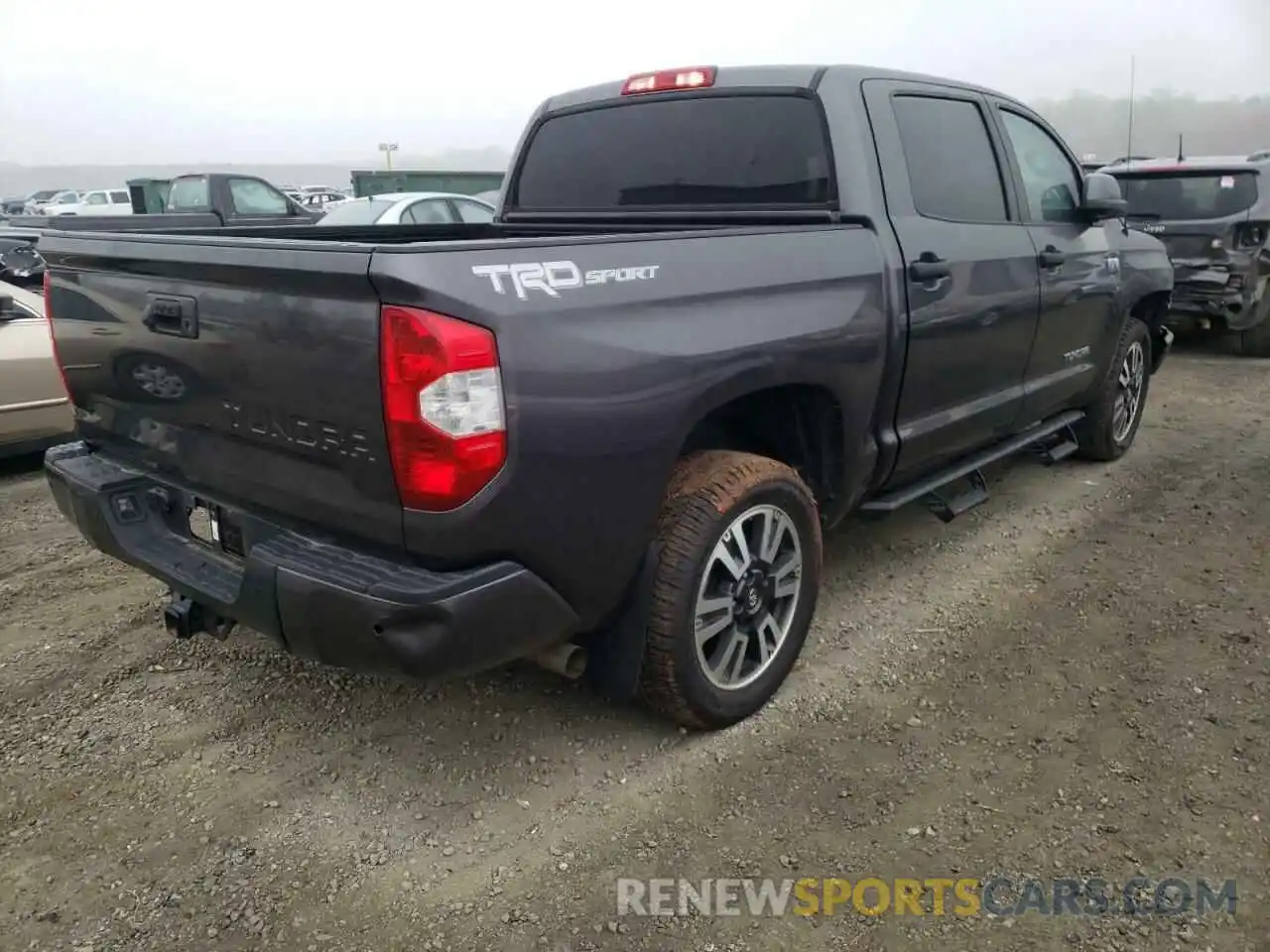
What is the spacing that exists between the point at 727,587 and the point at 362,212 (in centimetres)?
876

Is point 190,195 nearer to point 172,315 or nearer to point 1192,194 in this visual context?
point 1192,194

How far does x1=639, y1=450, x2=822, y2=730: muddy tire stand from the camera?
2.79 meters

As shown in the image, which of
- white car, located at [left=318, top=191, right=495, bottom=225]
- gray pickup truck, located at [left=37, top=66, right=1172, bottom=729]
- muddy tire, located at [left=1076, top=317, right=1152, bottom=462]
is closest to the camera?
gray pickup truck, located at [left=37, top=66, right=1172, bottom=729]

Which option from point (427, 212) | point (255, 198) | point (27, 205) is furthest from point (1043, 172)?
point (27, 205)

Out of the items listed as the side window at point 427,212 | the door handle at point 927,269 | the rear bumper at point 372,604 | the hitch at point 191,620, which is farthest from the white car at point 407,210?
the rear bumper at point 372,604

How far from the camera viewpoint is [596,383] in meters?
2.40

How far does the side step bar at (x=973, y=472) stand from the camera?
12.4 feet

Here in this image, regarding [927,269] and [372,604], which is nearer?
[372,604]

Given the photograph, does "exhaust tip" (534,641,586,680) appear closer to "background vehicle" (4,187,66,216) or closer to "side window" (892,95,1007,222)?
"side window" (892,95,1007,222)

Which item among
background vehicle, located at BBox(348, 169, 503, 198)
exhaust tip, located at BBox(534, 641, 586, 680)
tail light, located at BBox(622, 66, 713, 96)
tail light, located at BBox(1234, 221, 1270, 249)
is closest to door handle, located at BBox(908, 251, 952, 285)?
tail light, located at BBox(622, 66, 713, 96)

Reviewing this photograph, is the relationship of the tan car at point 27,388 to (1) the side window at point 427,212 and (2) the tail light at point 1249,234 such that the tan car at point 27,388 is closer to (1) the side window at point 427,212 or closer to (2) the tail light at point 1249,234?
(1) the side window at point 427,212

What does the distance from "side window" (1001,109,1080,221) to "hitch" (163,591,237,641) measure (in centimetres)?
354

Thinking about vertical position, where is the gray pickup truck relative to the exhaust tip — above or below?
above

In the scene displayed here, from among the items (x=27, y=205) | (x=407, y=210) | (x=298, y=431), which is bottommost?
(x=298, y=431)
